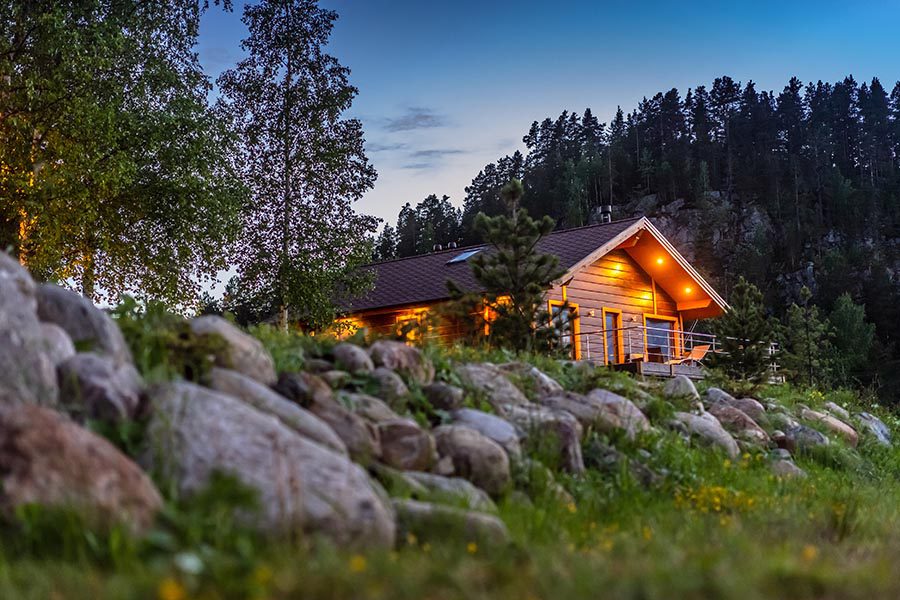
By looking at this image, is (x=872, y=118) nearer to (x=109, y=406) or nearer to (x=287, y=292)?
(x=287, y=292)

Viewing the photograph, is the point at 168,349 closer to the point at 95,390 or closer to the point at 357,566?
the point at 95,390

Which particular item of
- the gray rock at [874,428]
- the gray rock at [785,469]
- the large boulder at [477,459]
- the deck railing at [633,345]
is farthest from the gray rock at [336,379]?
the deck railing at [633,345]

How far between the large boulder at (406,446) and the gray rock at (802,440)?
6.99m

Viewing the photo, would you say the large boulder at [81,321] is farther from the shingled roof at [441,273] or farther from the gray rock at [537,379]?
the shingled roof at [441,273]

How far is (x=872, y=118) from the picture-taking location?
320ft

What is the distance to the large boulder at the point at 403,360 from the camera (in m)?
7.00

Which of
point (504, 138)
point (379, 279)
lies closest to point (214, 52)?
point (379, 279)

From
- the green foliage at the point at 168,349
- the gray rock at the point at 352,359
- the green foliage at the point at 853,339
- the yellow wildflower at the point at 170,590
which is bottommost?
the green foliage at the point at 853,339

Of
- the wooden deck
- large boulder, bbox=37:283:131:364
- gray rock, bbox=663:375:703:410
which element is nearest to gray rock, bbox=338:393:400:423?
large boulder, bbox=37:283:131:364

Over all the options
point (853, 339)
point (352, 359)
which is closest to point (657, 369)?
point (352, 359)

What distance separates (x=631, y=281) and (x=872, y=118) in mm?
83198

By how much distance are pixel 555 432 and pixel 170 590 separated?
185 inches

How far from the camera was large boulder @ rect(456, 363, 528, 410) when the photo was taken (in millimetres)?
7691

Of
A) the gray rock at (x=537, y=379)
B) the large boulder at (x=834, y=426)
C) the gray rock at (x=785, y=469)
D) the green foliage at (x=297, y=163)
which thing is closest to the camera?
the gray rock at (x=537, y=379)
